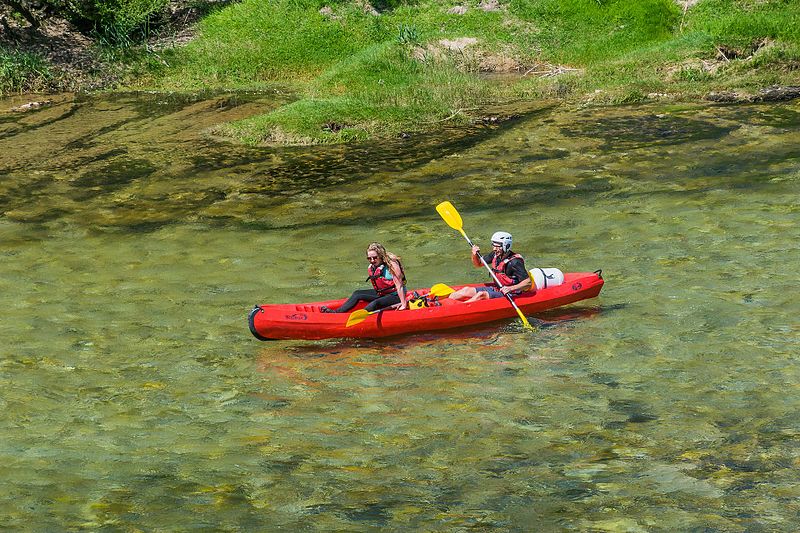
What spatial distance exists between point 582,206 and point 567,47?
49.0 feet

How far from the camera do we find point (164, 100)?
29.0 m

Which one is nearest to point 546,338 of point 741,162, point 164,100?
point 741,162

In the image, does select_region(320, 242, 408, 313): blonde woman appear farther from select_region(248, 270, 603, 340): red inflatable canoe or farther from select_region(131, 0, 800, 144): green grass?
select_region(131, 0, 800, 144): green grass

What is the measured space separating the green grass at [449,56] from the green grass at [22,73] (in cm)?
308

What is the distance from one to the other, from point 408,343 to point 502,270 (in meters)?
1.83

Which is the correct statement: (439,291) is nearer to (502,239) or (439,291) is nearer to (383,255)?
(383,255)

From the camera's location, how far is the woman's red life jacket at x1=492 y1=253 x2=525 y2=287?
1373 centimetres

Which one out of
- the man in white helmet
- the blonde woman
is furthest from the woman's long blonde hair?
the man in white helmet

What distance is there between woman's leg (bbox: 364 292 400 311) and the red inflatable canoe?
17cm

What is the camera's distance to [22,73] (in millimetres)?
29891

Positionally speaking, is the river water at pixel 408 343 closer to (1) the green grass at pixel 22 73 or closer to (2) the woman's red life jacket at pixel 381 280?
(2) the woman's red life jacket at pixel 381 280

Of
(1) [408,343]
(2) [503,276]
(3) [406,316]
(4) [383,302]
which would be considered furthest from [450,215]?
(1) [408,343]

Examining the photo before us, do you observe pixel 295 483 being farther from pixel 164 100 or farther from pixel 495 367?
pixel 164 100

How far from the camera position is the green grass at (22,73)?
29594mm
